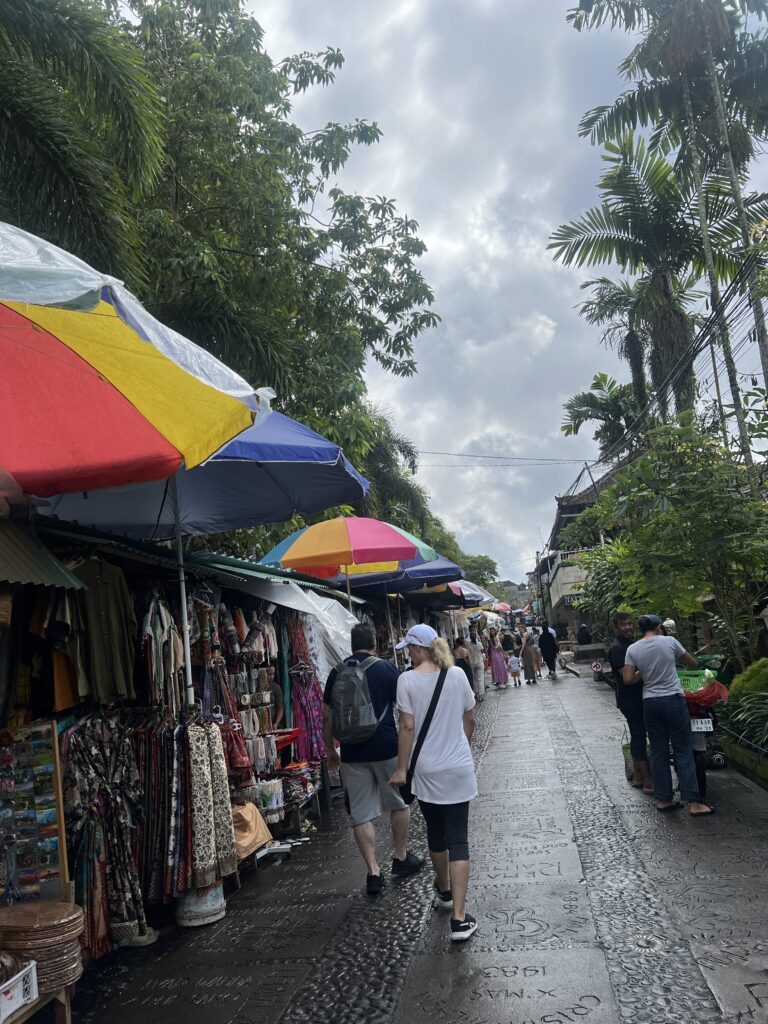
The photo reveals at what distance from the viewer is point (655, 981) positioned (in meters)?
3.73

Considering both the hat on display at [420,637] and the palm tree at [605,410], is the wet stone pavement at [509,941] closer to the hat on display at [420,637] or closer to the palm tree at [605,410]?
the hat on display at [420,637]

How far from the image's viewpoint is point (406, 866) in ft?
19.1

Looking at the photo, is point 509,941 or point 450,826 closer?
point 509,941

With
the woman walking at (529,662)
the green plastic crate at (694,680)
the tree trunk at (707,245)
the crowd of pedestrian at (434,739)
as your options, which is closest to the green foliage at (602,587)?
the woman walking at (529,662)

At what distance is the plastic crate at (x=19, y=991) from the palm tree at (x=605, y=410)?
2918 centimetres

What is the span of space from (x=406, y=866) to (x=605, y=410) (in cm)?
2742

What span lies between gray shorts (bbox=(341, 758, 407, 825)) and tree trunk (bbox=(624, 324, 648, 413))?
813 inches

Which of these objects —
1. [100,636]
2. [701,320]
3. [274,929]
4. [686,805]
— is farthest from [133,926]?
[701,320]

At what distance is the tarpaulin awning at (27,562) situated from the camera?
12.3ft

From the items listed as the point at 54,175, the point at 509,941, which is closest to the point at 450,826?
the point at 509,941

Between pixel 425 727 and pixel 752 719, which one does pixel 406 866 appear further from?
pixel 752 719

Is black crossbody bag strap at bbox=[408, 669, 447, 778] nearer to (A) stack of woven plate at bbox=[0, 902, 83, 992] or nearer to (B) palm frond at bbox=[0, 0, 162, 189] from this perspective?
(A) stack of woven plate at bbox=[0, 902, 83, 992]

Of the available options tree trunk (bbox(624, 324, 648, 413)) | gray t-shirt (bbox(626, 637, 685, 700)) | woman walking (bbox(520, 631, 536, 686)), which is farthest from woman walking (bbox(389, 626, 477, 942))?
tree trunk (bbox(624, 324, 648, 413))

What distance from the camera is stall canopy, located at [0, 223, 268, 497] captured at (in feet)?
10.6
